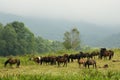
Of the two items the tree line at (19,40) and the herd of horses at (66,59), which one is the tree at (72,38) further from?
the herd of horses at (66,59)

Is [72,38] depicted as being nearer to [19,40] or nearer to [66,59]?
[19,40]

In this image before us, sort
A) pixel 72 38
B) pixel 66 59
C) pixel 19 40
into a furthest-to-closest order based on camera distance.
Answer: pixel 19 40 → pixel 72 38 → pixel 66 59

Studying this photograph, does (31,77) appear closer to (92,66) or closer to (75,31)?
(92,66)

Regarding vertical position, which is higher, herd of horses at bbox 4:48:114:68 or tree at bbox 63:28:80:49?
tree at bbox 63:28:80:49

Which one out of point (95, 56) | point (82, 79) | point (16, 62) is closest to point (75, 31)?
point (95, 56)

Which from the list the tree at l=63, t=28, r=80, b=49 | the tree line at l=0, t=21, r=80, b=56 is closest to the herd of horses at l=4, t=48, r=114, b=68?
the tree line at l=0, t=21, r=80, b=56

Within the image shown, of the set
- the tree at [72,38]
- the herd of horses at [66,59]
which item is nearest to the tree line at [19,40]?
the tree at [72,38]

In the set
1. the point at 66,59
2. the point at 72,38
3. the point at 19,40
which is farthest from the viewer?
the point at 19,40

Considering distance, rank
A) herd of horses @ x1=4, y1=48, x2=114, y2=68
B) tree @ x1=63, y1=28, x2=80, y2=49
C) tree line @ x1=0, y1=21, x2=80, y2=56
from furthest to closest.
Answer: tree line @ x1=0, y1=21, x2=80, y2=56 → tree @ x1=63, y1=28, x2=80, y2=49 → herd of horses @ x1=4, y1=48, x2=114, y2=68

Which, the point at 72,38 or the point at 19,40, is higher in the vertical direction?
the point at 19,40

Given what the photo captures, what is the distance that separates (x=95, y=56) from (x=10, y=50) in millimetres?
56673

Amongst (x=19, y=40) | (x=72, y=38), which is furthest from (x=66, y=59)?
(x=19, y=40)

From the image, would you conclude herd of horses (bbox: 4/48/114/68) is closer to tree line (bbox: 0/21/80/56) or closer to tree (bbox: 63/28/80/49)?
tree line (bbox: 0/21/80/56)

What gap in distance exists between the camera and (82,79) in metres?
27.3
